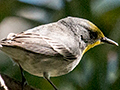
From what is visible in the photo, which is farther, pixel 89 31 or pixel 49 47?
pixel 89 31

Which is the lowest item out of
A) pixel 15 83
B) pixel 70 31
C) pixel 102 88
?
pixel 102 88

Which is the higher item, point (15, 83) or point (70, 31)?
point (70, 31)

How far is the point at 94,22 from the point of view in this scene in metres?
4.99

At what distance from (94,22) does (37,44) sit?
4.72 ft

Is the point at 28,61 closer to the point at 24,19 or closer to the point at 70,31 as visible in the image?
the point at 70,31

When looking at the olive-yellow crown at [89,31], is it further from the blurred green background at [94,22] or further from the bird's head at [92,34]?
the blurred green background at [94,22]

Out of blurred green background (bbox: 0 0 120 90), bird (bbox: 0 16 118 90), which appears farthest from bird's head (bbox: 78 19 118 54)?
blurred green background (bbox: 0 0 120 90)

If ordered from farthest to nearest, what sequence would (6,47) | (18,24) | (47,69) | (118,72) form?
(18,24), (118,72), (47,69), (6,47)

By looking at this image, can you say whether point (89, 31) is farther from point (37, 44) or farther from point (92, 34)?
point (37, 44)

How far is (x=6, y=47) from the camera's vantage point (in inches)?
147

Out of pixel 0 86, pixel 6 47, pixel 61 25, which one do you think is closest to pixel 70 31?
pixel 61 25

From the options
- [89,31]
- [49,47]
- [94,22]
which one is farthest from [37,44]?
[94,22]

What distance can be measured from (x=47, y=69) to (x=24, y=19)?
1615 mm

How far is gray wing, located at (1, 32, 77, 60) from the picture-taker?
147 inches
